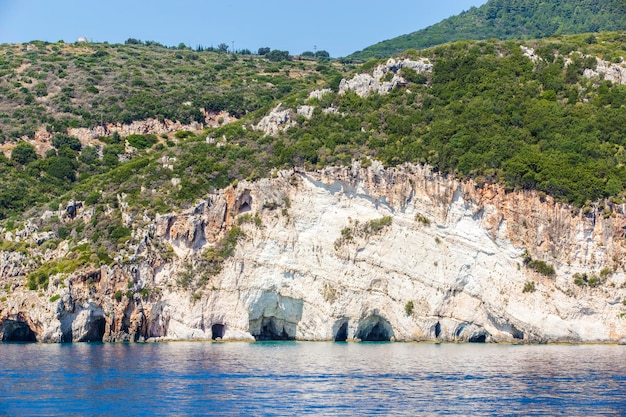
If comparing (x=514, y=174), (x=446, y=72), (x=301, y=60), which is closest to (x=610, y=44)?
(x=446, y=72)

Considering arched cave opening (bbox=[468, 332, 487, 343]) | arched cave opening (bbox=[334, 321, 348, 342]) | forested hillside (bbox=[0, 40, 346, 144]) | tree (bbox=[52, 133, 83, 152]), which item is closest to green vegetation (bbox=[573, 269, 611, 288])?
arched cave opening (bbox=[468, 332, 487, 343])

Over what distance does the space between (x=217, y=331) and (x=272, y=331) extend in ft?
12.3

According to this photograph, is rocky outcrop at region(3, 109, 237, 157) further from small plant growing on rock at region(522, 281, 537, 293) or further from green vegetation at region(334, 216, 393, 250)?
small plant growing on rock at region(522, 281, 537, 293)

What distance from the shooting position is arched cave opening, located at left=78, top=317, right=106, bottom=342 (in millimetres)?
58906

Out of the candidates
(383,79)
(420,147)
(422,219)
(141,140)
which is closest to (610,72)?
(383,79)

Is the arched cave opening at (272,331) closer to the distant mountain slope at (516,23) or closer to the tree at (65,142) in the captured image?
the tree at (65,142)

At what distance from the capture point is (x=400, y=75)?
7169cm

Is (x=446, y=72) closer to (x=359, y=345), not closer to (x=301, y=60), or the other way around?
(x=359, y=345)

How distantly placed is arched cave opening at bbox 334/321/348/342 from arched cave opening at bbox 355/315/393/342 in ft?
3.09

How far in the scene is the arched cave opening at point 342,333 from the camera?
57434 millimetres

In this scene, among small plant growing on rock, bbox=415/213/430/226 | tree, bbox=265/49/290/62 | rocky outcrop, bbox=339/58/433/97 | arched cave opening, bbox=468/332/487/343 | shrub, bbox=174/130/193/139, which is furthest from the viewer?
tree, bbox=265/49/290/62

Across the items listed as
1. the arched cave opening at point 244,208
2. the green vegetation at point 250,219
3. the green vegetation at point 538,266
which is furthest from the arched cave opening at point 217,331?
the green vegetation at point 538,266

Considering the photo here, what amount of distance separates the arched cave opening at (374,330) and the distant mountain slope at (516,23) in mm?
95776

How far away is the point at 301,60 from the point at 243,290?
3636 inches
